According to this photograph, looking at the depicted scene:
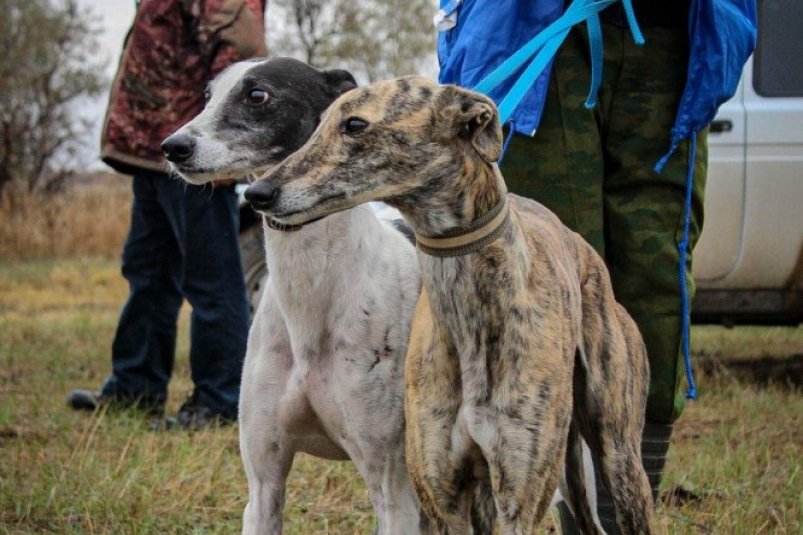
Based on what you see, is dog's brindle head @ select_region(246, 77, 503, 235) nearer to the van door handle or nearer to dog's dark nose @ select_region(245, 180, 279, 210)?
dog's dark nose @ select_region(245, 180, 279, 210)

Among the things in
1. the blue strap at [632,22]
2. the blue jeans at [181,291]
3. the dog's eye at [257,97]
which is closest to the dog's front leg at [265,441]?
the dog's eye at [257,97]

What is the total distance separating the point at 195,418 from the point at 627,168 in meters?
2.98

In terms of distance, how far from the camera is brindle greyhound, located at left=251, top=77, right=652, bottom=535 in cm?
280

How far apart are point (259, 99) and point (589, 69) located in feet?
3.16

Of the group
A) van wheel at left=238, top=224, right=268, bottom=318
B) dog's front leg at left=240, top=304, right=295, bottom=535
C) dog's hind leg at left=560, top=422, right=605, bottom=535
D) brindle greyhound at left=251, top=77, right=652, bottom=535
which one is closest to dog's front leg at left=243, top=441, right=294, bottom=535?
dog's front leg at left=240, top=304, right=295, bottom=535

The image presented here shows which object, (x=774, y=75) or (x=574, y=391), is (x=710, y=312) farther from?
(x=574, y=391)

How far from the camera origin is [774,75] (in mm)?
7059

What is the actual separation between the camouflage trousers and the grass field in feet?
2.67

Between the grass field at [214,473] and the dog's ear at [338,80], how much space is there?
153 cm

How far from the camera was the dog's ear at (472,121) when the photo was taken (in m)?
2.82

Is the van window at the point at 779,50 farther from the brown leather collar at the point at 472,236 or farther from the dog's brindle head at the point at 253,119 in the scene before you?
the brown leather collar at the point at 472,236

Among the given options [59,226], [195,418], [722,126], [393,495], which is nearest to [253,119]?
[393,495]

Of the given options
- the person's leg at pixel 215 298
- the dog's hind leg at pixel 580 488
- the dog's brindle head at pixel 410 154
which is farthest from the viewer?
the person's leg at pixel 215 298

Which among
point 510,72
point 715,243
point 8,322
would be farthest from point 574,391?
point 8,322
